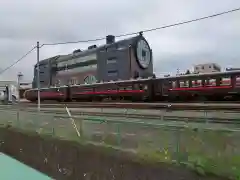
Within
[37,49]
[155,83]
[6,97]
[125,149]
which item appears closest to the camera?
[125,149]

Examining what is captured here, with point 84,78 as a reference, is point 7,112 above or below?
below

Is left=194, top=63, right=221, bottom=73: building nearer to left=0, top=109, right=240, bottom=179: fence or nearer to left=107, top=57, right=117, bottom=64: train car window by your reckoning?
left=107, top=57, right=117, bottom=64: train car window

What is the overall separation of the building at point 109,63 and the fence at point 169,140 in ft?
109

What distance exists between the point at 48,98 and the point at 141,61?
50.0 ft

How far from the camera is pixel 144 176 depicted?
6.50 metres

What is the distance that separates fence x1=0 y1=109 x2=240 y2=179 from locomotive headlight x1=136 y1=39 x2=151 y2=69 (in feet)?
118

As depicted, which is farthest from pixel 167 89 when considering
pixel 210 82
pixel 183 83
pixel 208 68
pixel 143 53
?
pixel 143 53

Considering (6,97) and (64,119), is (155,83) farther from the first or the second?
(6,97)

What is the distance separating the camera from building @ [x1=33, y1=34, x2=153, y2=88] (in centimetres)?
4438

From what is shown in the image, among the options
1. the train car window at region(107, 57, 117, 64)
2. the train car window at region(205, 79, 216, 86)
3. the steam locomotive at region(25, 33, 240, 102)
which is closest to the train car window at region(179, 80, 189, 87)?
the steam locomotive at region(25, 33, 240, 102)

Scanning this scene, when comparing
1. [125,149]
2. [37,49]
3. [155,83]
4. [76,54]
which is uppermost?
[76,54]

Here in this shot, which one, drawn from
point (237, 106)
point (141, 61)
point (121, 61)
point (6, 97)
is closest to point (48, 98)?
point (6, 97)

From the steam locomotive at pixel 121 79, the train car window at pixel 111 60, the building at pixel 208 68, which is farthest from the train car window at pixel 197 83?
the train car window at pixel 111 60

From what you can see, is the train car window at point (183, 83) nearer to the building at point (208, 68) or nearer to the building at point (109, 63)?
the building at point (208, 68)
